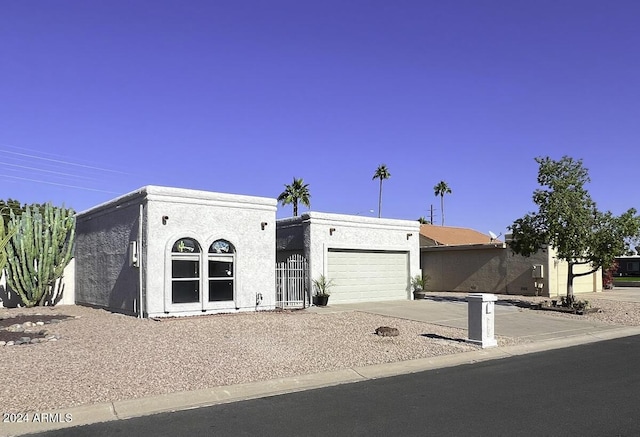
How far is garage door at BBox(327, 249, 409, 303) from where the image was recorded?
21.2m

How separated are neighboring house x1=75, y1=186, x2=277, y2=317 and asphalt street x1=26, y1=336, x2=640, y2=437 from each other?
8.79 m

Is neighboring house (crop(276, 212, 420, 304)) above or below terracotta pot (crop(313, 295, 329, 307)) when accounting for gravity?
above

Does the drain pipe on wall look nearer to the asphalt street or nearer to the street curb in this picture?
the street curb

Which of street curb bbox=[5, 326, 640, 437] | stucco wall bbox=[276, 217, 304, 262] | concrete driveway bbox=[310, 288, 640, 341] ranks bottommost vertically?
concrete driveway bbox=[310, 288, 640, 341]

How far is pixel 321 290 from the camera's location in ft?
65.7

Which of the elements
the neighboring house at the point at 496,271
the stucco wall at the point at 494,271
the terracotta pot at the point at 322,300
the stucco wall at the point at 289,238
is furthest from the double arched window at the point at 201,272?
the stucco wall at the point at 494,271

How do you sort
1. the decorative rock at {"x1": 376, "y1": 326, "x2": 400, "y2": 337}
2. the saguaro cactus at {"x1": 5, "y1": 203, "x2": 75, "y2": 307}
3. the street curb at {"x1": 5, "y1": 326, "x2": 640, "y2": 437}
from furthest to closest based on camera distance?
the saguaro cactus at {"x1": 5, "y1": 203, "x2": 75, "y2": 307}, the decorative rock at {"x1": 376, "y1": 326, "x2": 400, "y2": 337}, the street curb at {"x1": 5, "y1": 326, "x2": 640, "y2": 437}

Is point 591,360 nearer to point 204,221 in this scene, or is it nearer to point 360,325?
point 360,325

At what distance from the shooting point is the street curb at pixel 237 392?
21.3 ft

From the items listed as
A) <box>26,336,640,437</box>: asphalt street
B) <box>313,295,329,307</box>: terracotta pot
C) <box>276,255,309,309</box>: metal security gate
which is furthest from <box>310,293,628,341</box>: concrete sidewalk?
<box>26,336,640,437</box>: asphalt street

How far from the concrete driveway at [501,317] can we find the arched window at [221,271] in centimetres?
321

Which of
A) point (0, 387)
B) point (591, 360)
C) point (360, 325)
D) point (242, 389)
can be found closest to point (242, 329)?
point (360, 325)

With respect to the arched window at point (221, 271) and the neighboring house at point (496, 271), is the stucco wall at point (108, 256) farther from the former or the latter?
the neighboring house at point (496, 271)

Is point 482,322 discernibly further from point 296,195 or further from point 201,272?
point 296,195
